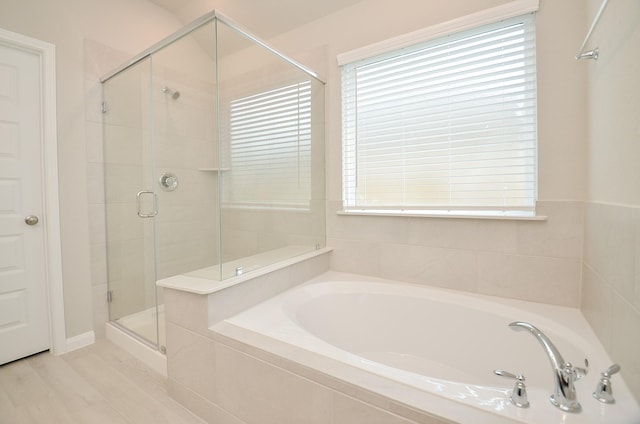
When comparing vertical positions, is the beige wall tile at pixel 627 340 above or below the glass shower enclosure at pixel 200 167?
below

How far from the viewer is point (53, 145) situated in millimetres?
1954

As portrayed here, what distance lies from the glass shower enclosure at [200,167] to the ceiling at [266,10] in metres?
0.53

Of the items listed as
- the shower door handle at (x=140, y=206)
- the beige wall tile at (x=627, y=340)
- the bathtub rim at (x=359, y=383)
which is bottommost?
the bathtub rim at (x=359, y=383)

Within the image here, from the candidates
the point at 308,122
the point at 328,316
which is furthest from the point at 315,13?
the point at 328,316

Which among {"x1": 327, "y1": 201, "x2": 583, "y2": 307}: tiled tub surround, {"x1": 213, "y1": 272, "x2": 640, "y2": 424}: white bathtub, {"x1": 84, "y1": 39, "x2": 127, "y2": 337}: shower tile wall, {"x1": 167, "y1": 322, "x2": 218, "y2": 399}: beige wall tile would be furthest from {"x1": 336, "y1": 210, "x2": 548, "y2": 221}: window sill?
{"x1": 84, "y1": 39, "x2": 127, "y2": 337}: shower tile wall

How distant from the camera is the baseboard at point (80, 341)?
2.05 m

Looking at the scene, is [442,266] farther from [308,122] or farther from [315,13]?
[315,13]

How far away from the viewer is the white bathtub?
84 centimetres

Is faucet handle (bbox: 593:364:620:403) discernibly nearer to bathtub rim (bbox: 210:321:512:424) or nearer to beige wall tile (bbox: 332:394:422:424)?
bathtub rim (bbox: 210:321:512:424)

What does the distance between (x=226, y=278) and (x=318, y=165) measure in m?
1.15

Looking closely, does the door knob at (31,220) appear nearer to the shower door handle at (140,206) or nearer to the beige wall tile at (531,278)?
the shower door handle at (140,206)

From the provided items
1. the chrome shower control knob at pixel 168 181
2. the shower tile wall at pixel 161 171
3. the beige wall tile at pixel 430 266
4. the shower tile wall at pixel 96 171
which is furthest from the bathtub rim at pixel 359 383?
the shower tile wall at pixel 96 171

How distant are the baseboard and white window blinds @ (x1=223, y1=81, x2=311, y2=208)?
5.13ft

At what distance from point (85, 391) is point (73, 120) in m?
1.76
